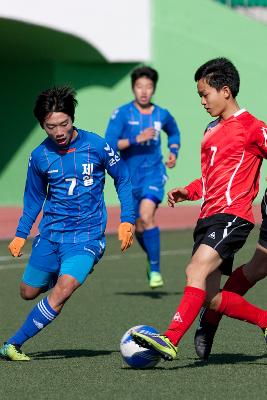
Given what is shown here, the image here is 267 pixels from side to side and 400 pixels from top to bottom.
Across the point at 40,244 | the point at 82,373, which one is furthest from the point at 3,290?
the point at 82,373

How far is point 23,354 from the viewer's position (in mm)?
8258

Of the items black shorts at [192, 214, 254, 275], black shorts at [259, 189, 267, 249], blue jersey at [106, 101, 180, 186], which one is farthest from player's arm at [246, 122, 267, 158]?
blue jersey at [106, 101, 180, 186]

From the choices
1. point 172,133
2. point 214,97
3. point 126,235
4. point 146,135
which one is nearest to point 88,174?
point 126,235

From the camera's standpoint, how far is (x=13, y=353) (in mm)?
8227

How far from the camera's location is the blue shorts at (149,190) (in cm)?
1312

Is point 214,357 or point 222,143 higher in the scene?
point 222,143

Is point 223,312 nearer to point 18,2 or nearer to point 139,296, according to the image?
point 139,296

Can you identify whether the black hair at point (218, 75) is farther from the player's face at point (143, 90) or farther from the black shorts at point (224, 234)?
the player's face at point (143, 90)

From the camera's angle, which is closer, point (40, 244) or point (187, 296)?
point (187, 296)

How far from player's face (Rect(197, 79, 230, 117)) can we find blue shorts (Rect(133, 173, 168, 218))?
5398mm

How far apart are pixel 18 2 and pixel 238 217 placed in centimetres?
1516

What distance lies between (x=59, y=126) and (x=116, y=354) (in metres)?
1.52

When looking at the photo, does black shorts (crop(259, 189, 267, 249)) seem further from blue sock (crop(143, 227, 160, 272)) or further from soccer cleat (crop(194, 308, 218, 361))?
blue sock (crop(143, 227, 160, 272))

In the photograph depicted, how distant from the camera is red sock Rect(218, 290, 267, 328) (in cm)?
779
